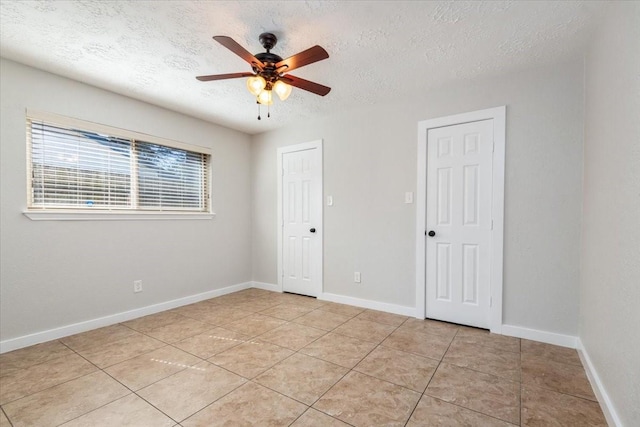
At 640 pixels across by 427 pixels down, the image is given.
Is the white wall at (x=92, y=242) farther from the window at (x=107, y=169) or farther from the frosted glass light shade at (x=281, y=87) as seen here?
the frosted glass light shade at (x=281, y=87)

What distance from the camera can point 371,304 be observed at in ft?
11.7

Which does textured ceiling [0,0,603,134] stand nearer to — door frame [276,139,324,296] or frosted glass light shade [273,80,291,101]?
frosted glass light shade [273,80,291,101]

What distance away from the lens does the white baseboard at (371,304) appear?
330 centimetres

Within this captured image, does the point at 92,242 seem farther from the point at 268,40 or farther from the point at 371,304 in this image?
the point at 371,304

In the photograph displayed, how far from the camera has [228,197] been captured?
443 centimetres

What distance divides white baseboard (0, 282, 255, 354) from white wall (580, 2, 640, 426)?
13.5ft

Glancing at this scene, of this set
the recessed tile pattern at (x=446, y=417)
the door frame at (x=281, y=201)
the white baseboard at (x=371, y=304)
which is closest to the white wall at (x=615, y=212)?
the recessed tile pattern at (x=446, y=417)

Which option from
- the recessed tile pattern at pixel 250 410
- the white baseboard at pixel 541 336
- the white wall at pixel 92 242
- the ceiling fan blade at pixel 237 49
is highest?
the ceiling fan blade at pixel 237 49

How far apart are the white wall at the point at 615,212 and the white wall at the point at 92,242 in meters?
4.13

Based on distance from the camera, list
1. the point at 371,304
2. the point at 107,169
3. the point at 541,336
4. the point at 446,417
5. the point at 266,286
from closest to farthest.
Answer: the point at 446,417, the point at 541,336, the point at 107,169, the point at 371,304, the point at 266,286

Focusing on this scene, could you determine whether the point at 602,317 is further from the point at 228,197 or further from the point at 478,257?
the point at 228,197

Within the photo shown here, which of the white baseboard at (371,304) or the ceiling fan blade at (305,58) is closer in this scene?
the ceiling fan blade at (305,58)

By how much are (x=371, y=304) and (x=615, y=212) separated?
8.11ft

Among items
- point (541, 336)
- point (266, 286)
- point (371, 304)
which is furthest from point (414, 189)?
point (266, 286)
